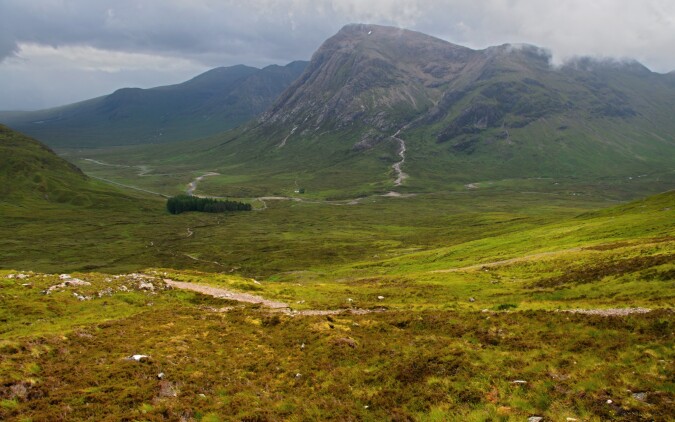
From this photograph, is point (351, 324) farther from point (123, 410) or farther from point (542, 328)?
point (123, 410)

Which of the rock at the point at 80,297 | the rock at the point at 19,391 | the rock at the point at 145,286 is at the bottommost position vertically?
the rock at the point at 145,286

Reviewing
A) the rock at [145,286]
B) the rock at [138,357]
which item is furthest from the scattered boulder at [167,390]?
the rock at [145,286]

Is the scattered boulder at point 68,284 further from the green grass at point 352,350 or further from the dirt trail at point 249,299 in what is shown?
the dirt trail at point 249,299

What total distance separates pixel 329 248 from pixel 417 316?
12194 centimetres

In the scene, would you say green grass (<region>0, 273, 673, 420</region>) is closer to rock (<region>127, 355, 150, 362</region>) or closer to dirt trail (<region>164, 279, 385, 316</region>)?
rock (<region>127, 355, 150, 362</region>)

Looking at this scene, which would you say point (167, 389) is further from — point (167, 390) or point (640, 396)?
point (640, 396)

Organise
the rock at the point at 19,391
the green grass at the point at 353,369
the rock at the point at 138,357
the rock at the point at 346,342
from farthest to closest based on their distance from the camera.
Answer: the rock at the point at 346,342, the rock at the point at 138,357, the rock at the point at 19,391, the green grass at the point at 353,369

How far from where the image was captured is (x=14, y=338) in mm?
27297

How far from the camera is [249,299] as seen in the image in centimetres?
4700

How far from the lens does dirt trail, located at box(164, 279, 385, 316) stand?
40.1m

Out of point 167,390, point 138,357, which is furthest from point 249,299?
point 167,390

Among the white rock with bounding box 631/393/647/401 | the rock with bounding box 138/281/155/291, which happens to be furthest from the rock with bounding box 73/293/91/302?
the white rock with bounding box 631/393/647/401

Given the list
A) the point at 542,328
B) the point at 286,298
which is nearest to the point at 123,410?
the point at 542,328

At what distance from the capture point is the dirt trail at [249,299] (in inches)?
1577
